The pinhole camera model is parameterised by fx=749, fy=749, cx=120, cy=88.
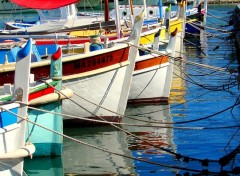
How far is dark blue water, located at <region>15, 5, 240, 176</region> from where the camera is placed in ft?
37.3

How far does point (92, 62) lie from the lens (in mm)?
→ 13820

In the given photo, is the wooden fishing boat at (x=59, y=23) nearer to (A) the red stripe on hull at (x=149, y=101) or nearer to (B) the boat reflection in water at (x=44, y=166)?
(A) the red stripe on hull at (x=149, y=101)

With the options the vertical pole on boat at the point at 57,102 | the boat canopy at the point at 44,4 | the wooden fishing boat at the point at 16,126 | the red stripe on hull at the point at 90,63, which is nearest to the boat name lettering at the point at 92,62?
the red stripe on hull at the point at 90,63

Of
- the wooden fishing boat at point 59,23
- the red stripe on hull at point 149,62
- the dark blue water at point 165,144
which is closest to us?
the dark blue water at point 165,144

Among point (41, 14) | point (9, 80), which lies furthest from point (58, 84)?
point (41, 14)

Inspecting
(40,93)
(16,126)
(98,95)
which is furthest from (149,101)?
(16,126)

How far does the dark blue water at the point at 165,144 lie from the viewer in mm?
11375

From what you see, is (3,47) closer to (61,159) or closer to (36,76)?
(36,76)

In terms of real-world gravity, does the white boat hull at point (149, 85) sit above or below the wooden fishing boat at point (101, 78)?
below

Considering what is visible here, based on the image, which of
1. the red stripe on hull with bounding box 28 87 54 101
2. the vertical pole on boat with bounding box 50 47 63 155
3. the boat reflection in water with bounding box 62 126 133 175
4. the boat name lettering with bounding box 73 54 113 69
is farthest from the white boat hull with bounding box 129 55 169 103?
the red stripe on hull with bounding box 28 87 54 101

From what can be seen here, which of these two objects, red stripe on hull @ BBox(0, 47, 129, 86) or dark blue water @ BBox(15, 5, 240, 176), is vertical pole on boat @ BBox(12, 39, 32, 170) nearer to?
dark blue water @ BBox(15, 5, 240, 176)

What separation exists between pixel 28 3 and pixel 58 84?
4970mm

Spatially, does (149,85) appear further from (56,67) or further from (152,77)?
(56,67)

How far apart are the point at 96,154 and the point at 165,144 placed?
1.42 meters
